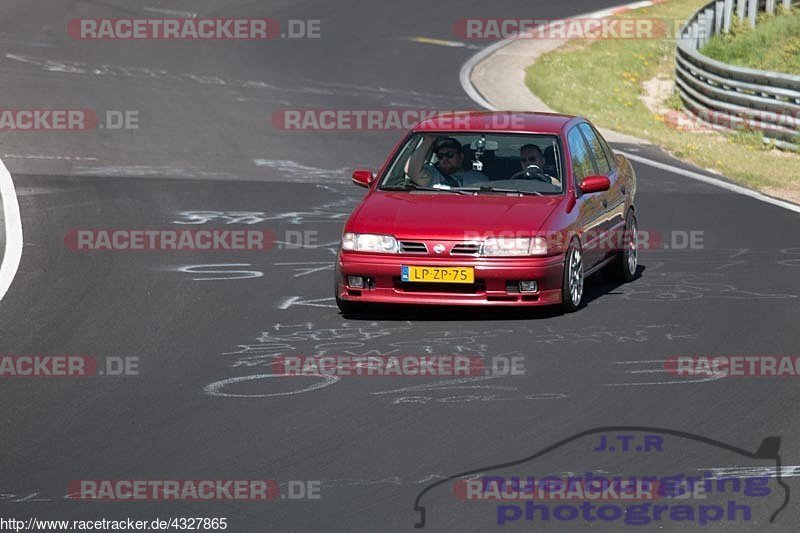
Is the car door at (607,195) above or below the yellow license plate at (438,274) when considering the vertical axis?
above

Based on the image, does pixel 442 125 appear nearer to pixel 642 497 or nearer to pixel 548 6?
pixel 642 497

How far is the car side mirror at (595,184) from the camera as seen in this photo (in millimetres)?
12672

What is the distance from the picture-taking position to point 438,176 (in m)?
13.0

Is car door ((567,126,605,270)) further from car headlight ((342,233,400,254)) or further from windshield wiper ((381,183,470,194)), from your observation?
car headlight ((342,233,400,254))

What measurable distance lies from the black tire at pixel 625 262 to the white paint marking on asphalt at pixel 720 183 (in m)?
4.76

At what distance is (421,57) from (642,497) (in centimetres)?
2553

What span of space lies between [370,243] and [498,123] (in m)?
1.97

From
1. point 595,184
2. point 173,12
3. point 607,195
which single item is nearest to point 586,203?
point 595,184

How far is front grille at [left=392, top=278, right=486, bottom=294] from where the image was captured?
1190 centimetres

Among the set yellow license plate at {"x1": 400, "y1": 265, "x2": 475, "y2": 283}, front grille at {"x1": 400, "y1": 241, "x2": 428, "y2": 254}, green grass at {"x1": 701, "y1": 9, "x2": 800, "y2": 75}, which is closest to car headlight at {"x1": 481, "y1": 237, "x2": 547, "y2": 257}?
yellow license plate at {"x1": 400, "y1": 265, "x2": 475, "y2": 283}

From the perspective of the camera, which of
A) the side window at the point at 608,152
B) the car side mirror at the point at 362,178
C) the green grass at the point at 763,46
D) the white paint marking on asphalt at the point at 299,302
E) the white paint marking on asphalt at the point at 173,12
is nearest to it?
the white paint marking on asphalt at the point at 299,302

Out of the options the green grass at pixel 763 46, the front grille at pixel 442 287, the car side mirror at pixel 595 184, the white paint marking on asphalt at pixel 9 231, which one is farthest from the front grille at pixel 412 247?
the green grass at pixel 763 46

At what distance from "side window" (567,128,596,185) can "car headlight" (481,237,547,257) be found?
47.0 inches

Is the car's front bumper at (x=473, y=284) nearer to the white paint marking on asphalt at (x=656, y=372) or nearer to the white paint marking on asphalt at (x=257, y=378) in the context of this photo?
the white paint marking on asphalt at (x=656, y=372)
